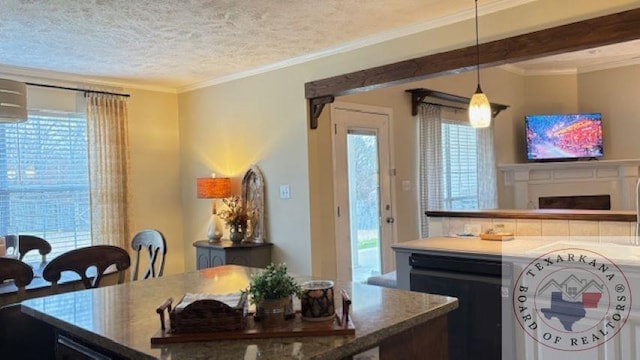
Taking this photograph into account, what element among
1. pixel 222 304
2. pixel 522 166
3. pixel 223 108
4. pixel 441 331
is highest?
pixel 223 108

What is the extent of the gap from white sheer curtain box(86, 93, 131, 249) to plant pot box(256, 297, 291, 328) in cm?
381

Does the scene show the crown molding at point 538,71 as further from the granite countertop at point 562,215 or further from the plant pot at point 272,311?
the plant pot at point 272,311

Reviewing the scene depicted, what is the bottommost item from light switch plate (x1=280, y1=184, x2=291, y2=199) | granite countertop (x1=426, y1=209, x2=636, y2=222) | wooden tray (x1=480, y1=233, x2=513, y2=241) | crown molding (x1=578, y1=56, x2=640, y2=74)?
wooden tray (x1=480, y1=233, x2=513, y2=241)

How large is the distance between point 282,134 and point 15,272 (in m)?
2.45

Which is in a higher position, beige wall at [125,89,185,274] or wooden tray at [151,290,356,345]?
beige wall at [125,89,185,274]

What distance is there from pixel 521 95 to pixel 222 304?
6.60m

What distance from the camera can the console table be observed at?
441cm

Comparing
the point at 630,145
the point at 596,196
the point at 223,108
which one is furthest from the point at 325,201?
the point at 630,145

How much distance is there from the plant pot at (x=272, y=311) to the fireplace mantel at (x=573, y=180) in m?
5.72

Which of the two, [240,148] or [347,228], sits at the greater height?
[240,148]

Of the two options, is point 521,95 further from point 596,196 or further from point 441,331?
point 441,331

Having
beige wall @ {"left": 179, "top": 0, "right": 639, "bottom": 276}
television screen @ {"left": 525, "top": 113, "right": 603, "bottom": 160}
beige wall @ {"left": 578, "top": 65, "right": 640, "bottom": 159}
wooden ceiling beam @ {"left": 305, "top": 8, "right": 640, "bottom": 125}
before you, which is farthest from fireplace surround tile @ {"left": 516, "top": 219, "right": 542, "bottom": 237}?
beige wall @ {"left": 578, "top": 65, "right": 640, "bottom": 159}

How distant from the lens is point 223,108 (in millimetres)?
5090
